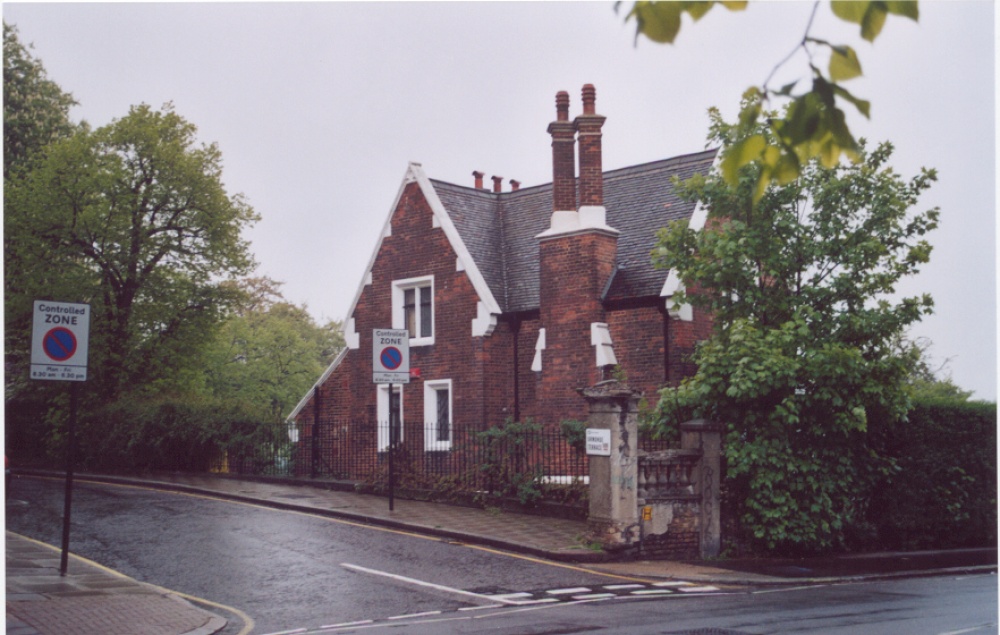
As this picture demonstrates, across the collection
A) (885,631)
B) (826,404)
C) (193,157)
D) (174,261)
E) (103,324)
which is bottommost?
(885,631)

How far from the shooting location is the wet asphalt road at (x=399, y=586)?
939cm

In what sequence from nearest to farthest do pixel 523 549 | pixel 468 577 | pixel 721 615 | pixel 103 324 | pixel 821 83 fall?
pixel 821 83
pixel 721 615
pixel 468 577
pixel 523 549
pixel 103 324

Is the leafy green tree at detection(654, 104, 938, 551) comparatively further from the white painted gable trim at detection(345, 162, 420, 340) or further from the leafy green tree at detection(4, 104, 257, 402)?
the white painted gable trim at detection(345, 162, 420, 340)

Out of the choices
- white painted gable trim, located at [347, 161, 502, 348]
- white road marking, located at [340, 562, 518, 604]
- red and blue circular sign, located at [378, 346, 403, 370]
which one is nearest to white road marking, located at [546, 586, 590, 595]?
white road marking, located at [340, 562, 518, 604]

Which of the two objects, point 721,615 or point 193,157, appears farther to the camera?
point 193,157

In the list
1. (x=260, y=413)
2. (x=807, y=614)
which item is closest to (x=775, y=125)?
(x=807, y=614)

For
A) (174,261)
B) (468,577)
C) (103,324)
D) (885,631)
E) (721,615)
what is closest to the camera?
(885,631)

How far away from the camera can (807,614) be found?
992 cm

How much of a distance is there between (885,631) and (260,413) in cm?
1912

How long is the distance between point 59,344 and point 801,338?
9780 mm

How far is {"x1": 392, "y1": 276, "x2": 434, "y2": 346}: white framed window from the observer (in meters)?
25.5

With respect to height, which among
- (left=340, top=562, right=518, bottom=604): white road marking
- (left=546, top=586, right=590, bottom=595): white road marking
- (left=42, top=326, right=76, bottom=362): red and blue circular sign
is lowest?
(left=546, top=586, right=590, bottom=595): white road marking

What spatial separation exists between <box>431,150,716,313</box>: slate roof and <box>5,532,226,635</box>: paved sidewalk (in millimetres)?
Result: 12682

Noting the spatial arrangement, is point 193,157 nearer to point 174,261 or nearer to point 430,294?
point 174,261
